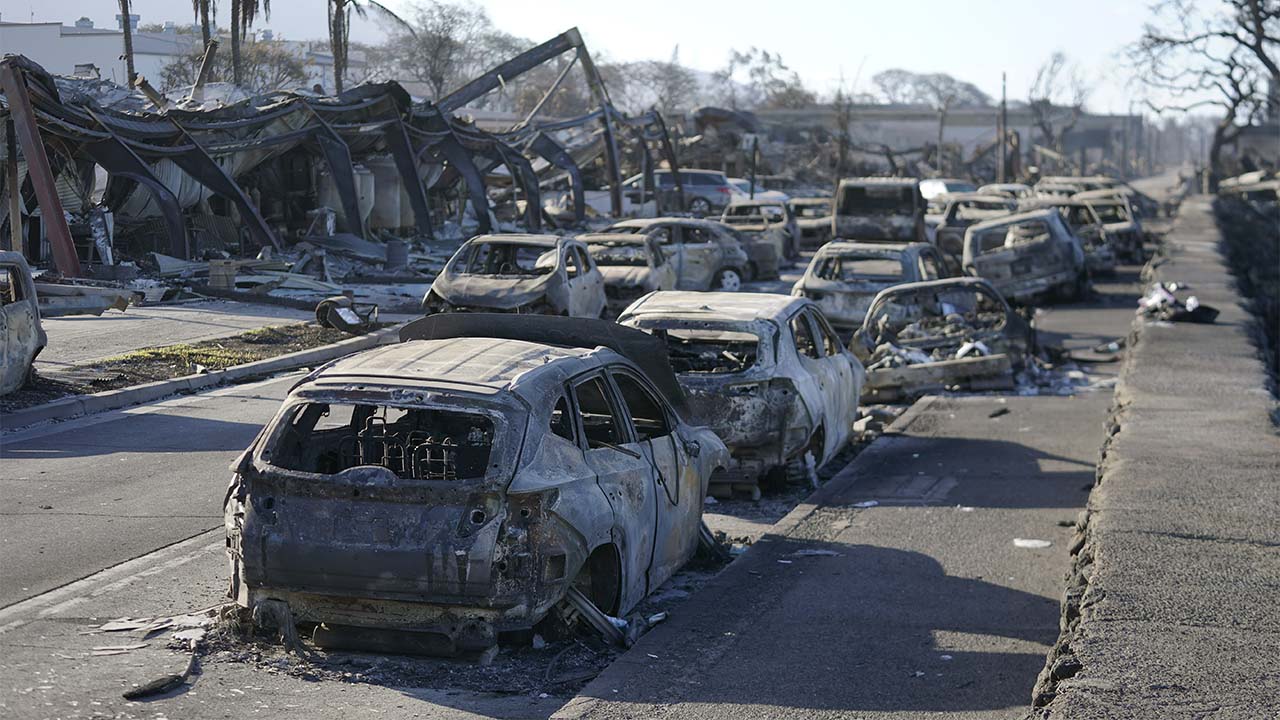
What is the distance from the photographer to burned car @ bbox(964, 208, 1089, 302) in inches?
1108

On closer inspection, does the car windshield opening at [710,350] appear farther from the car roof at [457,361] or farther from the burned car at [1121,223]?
the burned car at [1121,223]

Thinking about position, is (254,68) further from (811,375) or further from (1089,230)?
(811,375)

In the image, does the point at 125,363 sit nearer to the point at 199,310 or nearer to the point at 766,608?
the point at 199,310

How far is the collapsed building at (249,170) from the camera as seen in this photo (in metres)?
24.9

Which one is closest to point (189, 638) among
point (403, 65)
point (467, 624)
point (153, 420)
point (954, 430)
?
point (467, 624)

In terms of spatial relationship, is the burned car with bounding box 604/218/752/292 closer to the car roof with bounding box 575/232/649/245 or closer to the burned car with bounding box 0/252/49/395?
the car roof with bounding box 575/232/649/245

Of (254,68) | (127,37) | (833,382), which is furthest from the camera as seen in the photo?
(254,68)

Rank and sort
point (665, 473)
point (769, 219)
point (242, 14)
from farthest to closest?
point (242, 14) < point (769, 219) < point (665, 473)

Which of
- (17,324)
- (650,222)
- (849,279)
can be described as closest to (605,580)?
(17,324)

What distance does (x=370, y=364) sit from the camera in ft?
A: 23.9

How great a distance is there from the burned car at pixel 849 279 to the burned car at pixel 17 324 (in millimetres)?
10241

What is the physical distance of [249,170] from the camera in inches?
1250

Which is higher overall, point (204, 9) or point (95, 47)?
point (204, 9)

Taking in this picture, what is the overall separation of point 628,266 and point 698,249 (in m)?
4.27
